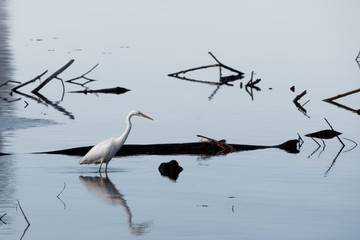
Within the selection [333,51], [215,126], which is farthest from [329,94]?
[333,51]

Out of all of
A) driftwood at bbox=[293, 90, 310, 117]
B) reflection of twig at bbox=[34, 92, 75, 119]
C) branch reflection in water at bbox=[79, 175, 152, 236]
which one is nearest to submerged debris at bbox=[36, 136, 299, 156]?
branch reflection in water at bbox=[79, 175, 152, 236]

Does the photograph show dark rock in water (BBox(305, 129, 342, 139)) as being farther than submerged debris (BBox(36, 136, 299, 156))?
Yes

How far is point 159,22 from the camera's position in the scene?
293ft

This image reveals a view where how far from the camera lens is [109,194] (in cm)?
1708

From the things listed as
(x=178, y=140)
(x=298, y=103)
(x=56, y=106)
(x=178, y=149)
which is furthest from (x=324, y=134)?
(x=56, y=106)

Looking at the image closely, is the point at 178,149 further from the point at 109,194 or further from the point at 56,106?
the point at 56,106

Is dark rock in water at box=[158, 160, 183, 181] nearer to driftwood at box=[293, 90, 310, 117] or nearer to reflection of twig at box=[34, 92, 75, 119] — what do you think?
reflection of twig at box=[34, 92, 75, 119]

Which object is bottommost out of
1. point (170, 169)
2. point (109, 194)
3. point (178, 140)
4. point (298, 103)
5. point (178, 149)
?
point (298, 103)

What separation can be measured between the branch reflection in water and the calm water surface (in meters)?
0.02

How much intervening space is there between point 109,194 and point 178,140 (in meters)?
7.47

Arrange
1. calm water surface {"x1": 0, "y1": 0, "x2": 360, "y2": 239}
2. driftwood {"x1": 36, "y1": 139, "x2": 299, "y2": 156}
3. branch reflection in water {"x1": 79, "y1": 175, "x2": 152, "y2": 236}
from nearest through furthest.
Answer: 1. branch reflection in water {"x1": 79, "y1": 175, "x2": 152, "y2": 236}
2. calm water surface {"x1": 0, "y1": 0, "x2": 360, "y2": 239}
3. driftwood {"x1": 36, "y1": 139, "x2": 299, "y2": 156}

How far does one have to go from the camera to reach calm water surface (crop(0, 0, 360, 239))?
1511cm

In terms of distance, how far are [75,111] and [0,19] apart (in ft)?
181

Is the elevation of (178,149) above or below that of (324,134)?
above
